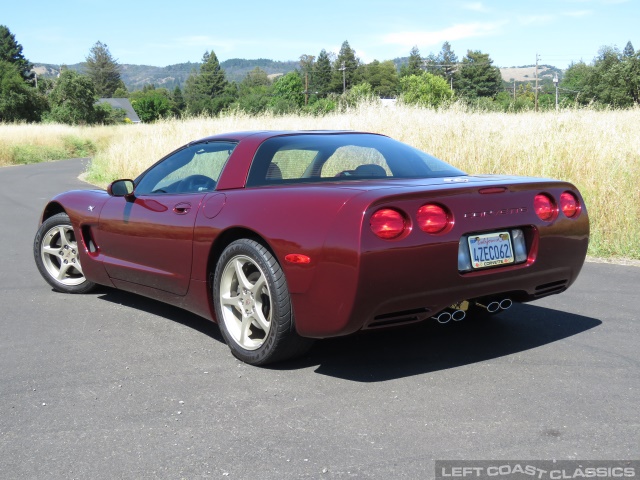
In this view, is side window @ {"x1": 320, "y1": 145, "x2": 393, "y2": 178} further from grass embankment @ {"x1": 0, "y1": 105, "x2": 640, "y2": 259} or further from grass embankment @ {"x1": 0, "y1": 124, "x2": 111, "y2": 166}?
grass embankment @ {"x1": 0, "y1": 124, "x2": 111, "y2": 166}

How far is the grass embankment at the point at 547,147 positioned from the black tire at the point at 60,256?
17.4ft

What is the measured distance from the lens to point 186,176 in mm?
5246

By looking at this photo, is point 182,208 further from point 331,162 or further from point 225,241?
point 331,162

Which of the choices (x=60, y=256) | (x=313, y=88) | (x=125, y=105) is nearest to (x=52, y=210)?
(x=60, y=256)

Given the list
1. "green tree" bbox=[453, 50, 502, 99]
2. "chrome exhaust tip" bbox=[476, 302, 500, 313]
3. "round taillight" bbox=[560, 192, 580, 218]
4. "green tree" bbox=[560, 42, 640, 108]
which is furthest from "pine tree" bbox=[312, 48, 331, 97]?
"chrome exhaust tip" bbox=[476, 302, 500, 313]

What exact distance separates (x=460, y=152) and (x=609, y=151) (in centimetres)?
258

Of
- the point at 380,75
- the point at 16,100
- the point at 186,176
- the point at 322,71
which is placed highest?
the point at 322,71

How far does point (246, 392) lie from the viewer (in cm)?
384

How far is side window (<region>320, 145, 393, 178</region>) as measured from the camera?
452 cm

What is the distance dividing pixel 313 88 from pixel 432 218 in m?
139

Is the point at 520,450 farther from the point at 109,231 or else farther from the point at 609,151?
the point at 609,151

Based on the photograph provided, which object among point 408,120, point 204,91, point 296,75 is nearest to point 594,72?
point 408,120

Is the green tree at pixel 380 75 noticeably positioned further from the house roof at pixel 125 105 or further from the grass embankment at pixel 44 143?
the grass embankment at pixel 44 143

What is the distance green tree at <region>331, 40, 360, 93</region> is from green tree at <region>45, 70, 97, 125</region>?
79.7 metres
